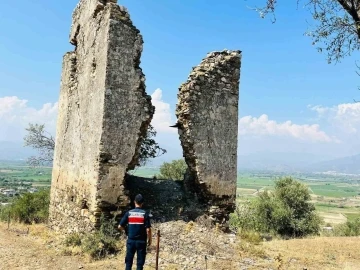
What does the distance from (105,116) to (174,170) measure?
1464 cm

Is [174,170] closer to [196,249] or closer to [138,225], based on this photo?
[196,249]

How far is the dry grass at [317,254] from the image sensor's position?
9.41 metres

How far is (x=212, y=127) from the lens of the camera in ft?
38.0

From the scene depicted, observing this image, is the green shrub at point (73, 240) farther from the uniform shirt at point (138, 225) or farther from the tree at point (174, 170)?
the tree at point (174, 170)

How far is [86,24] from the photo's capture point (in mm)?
11828

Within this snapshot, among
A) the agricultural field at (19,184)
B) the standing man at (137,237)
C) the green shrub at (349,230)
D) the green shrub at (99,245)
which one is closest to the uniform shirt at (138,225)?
the standing man at (137,237)

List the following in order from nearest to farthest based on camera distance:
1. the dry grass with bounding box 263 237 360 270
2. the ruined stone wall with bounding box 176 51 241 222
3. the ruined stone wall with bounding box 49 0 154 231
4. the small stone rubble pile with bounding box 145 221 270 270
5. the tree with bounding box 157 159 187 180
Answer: the small stone rubble pile with bounding box 145 221 270 270 < the dry grass with bounding box 263 237 360 270 < the ruined stone wall with bounding box 49 0 154 231 < the ruined stone wall with bounding box 176 51 241 222 < the tree with bounding box 157 159 187 180

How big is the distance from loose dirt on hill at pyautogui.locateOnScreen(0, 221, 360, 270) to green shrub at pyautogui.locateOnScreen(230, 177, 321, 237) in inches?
421

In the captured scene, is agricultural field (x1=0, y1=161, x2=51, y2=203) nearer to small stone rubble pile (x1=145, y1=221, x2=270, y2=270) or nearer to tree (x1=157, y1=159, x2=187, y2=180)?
tree (x1=157, y1=159, x2=187, y2=180)

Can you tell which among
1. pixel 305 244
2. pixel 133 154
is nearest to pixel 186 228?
pixel 133 154

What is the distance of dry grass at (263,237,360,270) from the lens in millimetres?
9414

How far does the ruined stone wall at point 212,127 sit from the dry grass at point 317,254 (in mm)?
2164

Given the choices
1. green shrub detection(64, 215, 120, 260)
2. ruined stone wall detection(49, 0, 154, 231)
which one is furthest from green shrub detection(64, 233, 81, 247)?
ruined stone wall detection(49, 0, 154, 231)

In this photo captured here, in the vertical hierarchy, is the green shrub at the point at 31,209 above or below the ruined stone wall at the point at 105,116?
below
